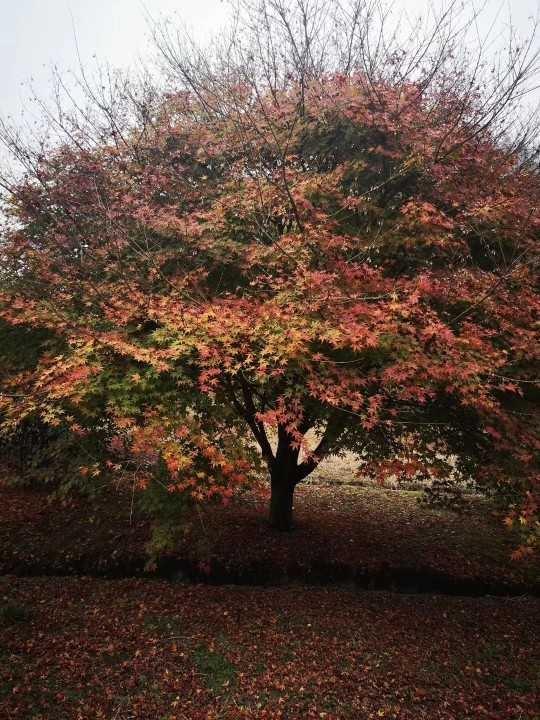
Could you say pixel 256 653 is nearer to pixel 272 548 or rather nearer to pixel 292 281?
pixel 272 548

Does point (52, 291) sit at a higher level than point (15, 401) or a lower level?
higher

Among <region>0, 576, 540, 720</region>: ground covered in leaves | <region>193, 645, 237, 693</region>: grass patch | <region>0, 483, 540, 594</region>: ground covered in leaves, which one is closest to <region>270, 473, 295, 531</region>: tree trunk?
<region>0, 483, 540, 594</region>: ground covered in leaves

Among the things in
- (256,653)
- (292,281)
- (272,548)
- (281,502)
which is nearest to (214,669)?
(256,653)

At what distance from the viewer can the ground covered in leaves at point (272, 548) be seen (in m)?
8.14

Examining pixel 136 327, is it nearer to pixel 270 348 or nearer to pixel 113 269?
pixel 113 269

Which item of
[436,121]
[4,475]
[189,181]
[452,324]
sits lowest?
[4,475]

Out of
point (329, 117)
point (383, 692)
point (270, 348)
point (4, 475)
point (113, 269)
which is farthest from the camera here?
point (4, 475)

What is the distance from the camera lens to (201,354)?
504 cm

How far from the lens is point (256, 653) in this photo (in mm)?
6086

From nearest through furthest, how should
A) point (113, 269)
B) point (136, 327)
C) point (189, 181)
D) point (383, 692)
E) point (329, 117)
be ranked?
point (383, 692)
point (136, 327)
point (113, 269)
point (329, 117)
point (189, 181)

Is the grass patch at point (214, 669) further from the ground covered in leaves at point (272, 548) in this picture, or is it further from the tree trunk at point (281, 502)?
the tree trunk at point (281, 502)

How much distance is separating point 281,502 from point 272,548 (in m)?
0.83

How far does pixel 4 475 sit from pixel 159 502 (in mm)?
7116

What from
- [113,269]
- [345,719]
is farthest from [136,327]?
[345,719]
